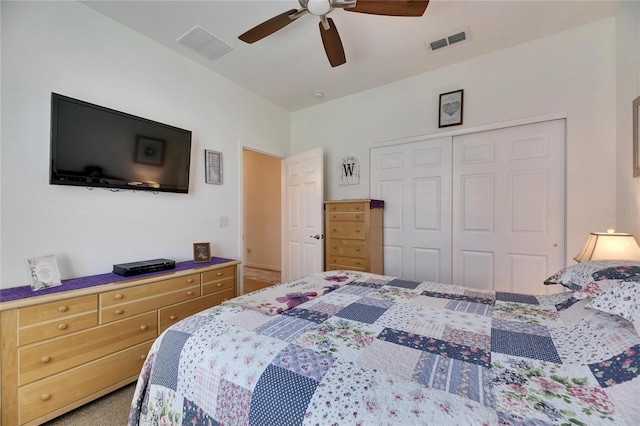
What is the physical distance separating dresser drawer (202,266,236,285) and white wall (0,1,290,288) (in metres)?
0.44

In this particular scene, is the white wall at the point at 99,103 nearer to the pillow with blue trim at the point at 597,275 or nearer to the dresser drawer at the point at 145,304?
the dresser drawer at the point at 145,304

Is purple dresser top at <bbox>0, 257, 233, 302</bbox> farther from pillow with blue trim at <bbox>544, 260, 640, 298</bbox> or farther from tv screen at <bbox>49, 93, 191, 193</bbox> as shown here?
pillow with blue trim at <bbox>544, 260, 640, 298</bbox>

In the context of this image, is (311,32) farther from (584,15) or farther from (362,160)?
(584,15)

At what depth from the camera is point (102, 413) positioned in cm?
163

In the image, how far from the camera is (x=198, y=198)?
2.78 meters

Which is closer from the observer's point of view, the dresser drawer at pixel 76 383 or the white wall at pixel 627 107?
the dresser drawer at pixel 76 383

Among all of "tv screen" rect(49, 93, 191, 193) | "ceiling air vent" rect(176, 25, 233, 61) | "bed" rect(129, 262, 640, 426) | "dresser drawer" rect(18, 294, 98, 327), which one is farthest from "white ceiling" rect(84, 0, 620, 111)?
"dresser drawer" rect(18, 294, 98, 327)

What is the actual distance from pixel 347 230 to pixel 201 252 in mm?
1585

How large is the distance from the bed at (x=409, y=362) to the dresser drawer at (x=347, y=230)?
1.60 meters

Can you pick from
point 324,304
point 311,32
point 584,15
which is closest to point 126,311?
point 324,304

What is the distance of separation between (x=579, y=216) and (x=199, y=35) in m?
3.65

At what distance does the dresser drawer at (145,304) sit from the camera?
174cm

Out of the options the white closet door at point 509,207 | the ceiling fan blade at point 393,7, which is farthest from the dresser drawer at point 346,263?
the ceiling fan blade at point 393,7

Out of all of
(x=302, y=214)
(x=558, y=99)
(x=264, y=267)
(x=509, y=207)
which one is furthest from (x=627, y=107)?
(x=264, y=267)
